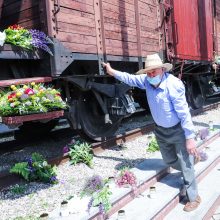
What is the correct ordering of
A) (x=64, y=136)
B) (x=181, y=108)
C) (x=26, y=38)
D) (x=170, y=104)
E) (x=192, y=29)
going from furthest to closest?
1. (x=192, y=29)
2. (x=64, y=136)
3. (x=26, y=38)
4. (x=170, y=104)
5. (x=181, y=108)

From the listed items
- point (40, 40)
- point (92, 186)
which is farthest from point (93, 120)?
point (92, 186)

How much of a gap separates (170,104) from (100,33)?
2.63 metres

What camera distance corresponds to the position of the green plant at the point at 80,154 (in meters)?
6.23

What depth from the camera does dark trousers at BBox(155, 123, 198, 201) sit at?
4578 mm

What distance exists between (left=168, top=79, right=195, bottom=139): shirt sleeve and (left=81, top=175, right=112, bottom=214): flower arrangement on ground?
1.15 m

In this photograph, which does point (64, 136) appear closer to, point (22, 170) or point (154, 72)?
point (22, 170)

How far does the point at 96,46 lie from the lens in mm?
6570

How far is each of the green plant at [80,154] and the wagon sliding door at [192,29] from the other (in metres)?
4.16

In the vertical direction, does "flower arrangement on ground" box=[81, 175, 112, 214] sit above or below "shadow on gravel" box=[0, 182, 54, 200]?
above

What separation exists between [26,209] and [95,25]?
3425 mm

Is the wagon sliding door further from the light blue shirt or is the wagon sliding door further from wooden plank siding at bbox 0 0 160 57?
the light blue shirt

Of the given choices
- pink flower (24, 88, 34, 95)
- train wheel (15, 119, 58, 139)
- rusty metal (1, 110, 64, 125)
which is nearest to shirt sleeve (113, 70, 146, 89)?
rusty metal (1, 110, 64, 125)

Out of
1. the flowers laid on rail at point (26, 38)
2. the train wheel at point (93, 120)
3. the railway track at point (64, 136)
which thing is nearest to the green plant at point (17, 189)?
the railway track at point (64, 136)

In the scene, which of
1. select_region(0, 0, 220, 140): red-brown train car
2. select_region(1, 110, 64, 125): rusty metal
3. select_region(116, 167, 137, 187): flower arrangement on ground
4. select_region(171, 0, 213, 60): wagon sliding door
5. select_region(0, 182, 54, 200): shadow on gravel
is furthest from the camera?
select_region(171, 0, 213, 60): wagon sliding door
